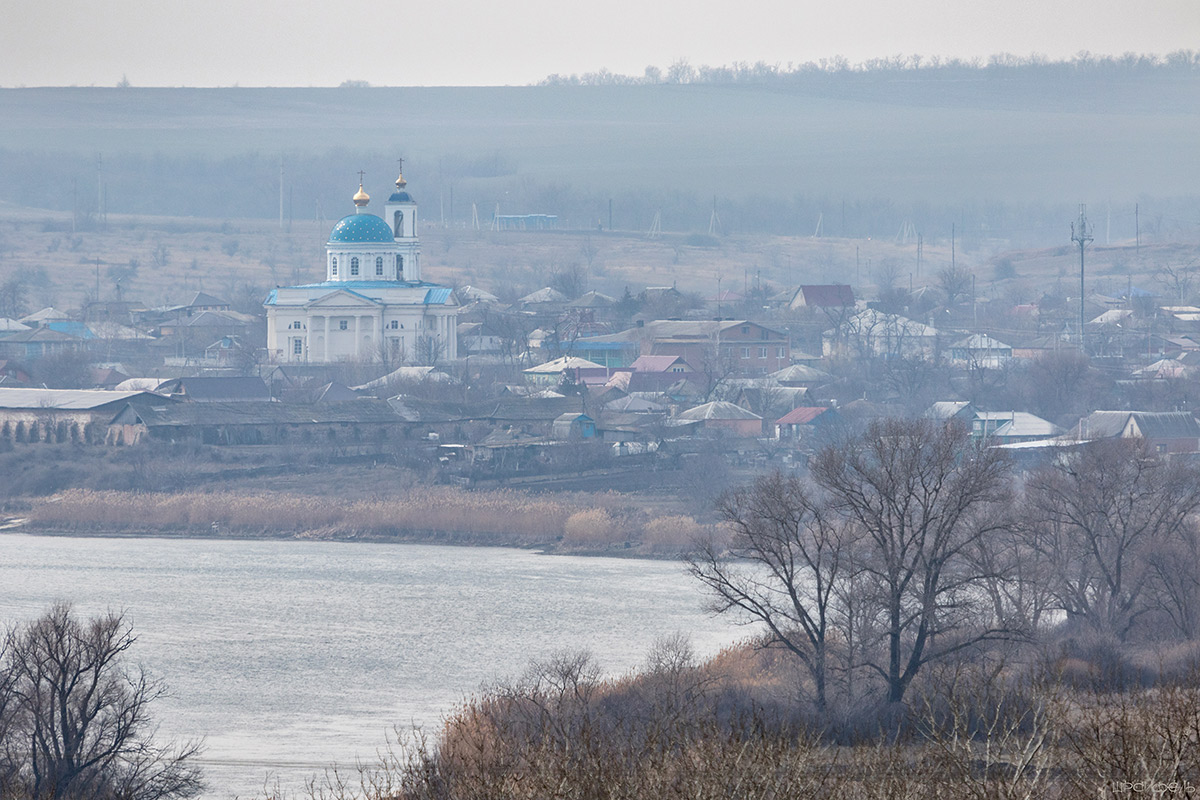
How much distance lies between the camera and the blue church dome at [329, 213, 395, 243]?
5119 centimetres

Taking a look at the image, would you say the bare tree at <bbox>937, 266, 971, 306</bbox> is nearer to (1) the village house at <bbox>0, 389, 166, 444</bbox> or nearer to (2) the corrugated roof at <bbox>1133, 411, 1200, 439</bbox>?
(2) the corrugated roof at <bbox>1133, 411, 1200, 439</bbox>

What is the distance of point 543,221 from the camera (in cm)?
10100

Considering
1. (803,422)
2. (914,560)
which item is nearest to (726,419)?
(803,422)

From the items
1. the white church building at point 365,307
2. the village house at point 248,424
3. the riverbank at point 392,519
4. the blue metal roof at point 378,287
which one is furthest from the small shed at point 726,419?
the blue metal roof at point 378,287

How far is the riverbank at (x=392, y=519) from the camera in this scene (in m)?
27.8

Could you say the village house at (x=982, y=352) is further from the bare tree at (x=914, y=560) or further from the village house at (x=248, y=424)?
the bare tree at (x=914, y=560)

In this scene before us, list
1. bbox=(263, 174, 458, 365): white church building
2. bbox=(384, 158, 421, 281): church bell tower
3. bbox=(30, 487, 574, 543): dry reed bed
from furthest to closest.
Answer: bbox=(384, 158, 421, 281): church bell tower < bbox=(263, 174, 458, 365): white church building < bbox=(30, 487, 574, 543): dry reed bed

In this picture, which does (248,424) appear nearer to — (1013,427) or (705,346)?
(1013,427)

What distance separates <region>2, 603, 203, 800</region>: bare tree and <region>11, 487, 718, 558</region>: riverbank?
48.2ft

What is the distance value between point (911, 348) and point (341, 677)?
36.5m

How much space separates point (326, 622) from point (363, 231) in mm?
31303

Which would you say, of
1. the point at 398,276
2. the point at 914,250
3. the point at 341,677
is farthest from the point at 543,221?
the point at 341,677

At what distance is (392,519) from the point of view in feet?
96.5

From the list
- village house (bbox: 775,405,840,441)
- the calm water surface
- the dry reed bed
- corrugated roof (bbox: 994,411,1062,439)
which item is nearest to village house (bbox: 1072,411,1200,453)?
corrugated roof (bbox: 994,411,1062,439)
